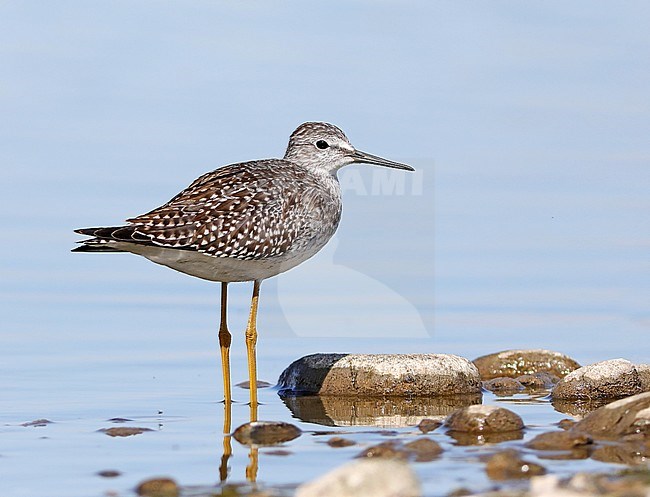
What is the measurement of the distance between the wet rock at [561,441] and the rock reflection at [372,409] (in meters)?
2.21

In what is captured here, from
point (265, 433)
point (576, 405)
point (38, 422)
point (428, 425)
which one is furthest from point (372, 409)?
point (38, 422)

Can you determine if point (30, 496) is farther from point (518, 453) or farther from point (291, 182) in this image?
point (291, 182)

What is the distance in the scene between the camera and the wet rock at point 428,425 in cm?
1155

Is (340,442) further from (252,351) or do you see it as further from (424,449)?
(252,351)

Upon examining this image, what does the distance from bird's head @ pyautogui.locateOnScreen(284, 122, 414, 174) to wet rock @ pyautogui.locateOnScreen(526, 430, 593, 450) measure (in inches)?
213

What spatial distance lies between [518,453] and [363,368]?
4591 mm

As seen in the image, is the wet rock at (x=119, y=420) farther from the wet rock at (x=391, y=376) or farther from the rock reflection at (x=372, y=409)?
the wet rock at (x=391, y=376)

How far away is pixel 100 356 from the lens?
16906mm

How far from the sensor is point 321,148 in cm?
1498

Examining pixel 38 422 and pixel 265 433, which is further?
pixel 38 422

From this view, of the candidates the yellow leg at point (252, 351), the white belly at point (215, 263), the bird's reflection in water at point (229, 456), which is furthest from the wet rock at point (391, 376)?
the bird's reflection in water at point (229, 456)

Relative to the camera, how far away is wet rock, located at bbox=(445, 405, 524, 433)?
36.7ft

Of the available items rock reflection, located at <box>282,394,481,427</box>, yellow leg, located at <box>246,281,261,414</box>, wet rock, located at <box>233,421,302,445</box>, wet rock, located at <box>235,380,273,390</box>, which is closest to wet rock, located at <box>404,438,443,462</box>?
wet rock, located at <box>233,421,302,445</box>

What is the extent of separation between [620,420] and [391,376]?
374 cm
